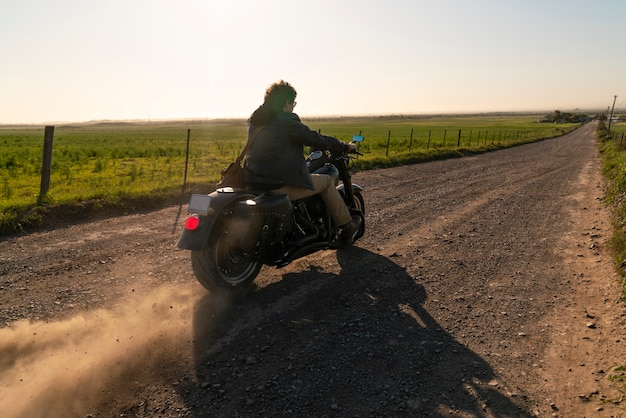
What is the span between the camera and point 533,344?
3766 millimetres

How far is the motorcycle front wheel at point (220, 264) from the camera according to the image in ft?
14.3

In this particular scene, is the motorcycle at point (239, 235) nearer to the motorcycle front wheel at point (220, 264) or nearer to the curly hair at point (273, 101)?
the motorcycle front wheel at point (220, 264)

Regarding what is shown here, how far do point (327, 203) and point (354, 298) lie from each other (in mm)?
1352

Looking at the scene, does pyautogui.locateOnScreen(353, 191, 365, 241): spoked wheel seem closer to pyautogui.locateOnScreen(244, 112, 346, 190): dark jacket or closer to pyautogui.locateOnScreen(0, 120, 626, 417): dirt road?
pyautogui.locateOnScreen(0, 120, 626, 417): dirt road

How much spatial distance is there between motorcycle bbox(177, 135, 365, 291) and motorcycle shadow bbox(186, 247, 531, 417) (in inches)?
10.6

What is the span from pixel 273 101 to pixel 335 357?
103 inches

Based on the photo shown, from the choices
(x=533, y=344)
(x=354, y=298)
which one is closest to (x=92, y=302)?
(x=354, y=298)

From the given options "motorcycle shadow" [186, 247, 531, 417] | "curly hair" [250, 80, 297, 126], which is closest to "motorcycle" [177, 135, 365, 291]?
"motorcycle shadow" [186, 247, 531, 417]

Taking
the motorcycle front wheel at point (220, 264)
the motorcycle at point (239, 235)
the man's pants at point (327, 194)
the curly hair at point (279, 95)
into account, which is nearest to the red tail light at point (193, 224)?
the motorcycle at point (239, 235)

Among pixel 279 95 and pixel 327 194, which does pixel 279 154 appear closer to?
pixel 279 95

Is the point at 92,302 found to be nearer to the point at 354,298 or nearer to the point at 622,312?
the point at 354,298

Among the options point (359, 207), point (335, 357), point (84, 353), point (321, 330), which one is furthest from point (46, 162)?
point (335, 357)

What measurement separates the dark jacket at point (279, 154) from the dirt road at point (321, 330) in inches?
45.9

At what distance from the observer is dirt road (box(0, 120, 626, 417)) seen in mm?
2945
